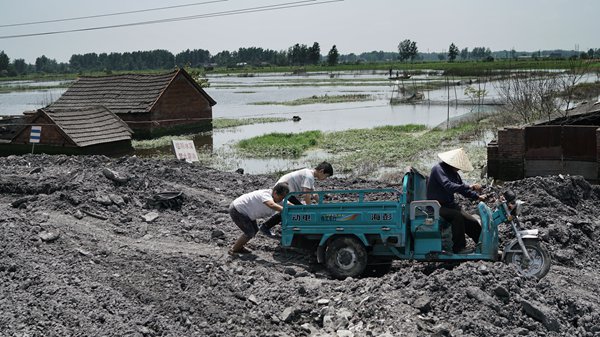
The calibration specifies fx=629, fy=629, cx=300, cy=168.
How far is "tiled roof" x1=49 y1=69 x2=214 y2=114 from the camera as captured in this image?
3244cm

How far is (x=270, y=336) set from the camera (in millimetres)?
6719

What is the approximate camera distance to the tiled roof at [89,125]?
23328 millimetres

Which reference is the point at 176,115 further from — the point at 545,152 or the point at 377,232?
the point at 377,232

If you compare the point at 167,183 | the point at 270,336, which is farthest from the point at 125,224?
the point at 270,336

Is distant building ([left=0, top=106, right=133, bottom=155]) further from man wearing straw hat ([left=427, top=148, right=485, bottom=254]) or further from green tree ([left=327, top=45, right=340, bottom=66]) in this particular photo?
green tree ([left=327, top=45, right=340, bottom=66])

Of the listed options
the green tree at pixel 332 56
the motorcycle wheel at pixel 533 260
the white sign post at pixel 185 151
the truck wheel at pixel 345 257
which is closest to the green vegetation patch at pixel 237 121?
the white sign post at pixel 185 151

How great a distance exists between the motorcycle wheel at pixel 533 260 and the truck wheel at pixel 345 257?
6.11 feet

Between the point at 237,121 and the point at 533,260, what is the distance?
103 ft

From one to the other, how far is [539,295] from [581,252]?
303 cm

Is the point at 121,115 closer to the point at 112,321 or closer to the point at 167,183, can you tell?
the point at 167,183

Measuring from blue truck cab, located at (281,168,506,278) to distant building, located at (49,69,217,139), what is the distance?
24228 millimetres

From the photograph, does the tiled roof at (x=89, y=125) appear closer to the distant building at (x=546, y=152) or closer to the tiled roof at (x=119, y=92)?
the tiled roof at (x=119, y=92)

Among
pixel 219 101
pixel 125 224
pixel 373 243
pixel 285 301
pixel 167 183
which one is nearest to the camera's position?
pixel 285 301

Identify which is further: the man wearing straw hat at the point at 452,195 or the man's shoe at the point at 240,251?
the man's shoe at the point at 240,251
